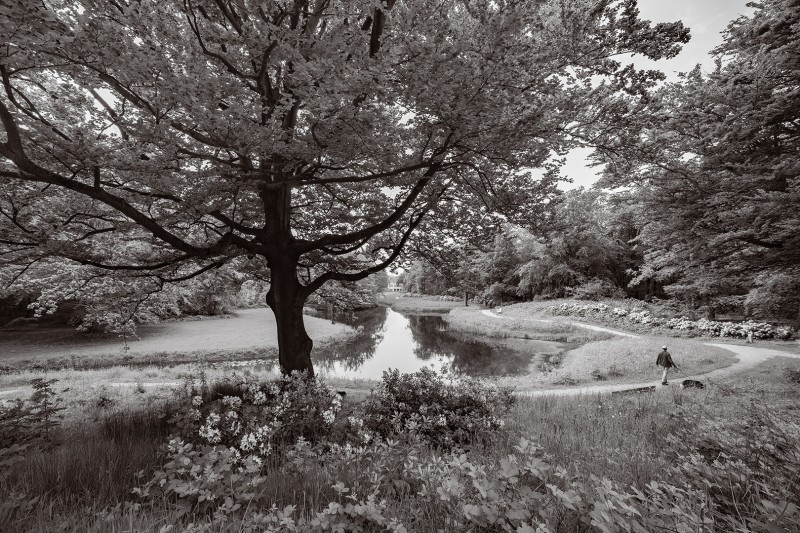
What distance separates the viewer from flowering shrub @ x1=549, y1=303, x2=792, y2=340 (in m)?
18.8

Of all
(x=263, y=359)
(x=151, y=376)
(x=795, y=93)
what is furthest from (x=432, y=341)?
(x=795, y=93)

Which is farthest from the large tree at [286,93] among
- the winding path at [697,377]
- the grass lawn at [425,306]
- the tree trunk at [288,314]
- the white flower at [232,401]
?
the grass lawn at [425,306]

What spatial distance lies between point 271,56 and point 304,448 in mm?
4561

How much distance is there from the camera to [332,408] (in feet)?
14.6

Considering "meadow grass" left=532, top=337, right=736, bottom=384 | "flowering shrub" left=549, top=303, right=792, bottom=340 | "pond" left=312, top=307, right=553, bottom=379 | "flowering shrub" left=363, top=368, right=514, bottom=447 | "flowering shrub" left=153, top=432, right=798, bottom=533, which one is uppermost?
"flowering shrub" left=153, top=432, right=798, bottom=533

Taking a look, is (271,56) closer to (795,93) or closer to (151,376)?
(795,93)

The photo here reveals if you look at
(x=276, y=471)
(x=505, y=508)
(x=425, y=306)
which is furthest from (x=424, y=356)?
(x=425, y=306)

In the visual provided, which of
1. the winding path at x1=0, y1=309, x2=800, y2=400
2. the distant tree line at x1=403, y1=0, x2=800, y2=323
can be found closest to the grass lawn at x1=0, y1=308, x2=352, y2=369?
the winding path at x1=0, y1=309, x2=800, y2=400

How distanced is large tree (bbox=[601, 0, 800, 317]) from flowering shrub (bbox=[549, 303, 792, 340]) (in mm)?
A: 11914

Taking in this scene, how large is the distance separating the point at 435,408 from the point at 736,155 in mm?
9557

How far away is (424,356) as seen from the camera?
21172 millimetres

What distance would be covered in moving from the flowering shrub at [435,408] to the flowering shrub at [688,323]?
21.6m

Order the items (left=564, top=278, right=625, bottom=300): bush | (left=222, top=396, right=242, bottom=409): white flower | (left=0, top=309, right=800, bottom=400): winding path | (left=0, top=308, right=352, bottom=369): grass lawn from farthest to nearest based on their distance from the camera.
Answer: (left=564, top=278, right=625, bottom=300): bush
(left=0, top=308, right=352, bottom=369): grass lawn
(left=0, top=309, right=800, bottom=400): winding path
(left=222, top=396, right=242, bottom=409): white flower

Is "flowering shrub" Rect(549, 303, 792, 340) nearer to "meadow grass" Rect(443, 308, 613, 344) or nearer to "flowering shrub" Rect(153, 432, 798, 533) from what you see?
"meadow grass" Rect(443, 308, 613, 344)
